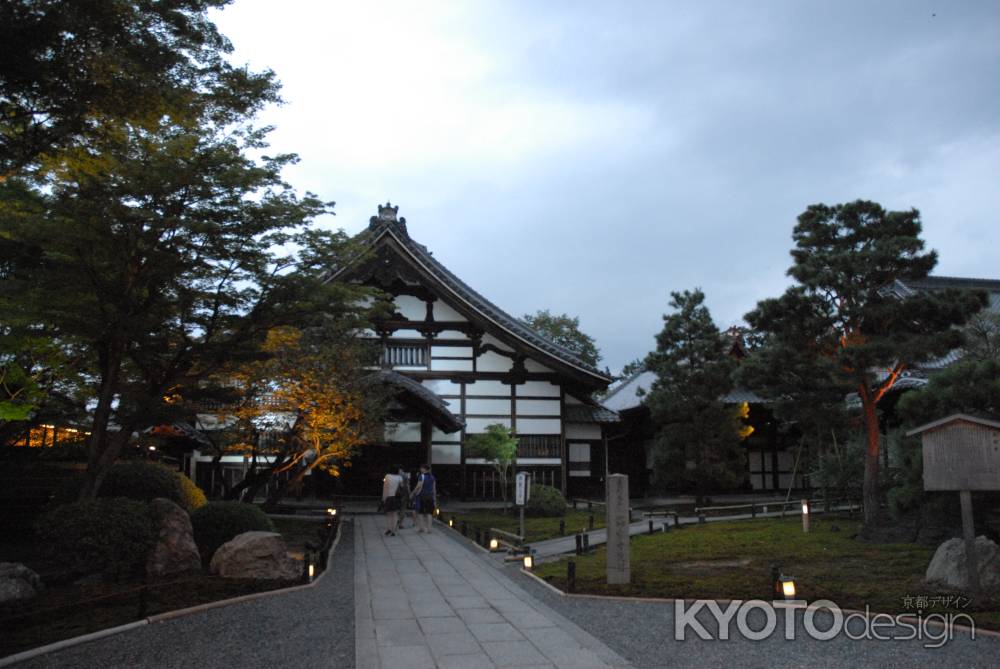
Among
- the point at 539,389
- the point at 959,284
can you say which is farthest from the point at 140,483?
the point at 959,284

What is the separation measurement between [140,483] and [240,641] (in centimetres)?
718

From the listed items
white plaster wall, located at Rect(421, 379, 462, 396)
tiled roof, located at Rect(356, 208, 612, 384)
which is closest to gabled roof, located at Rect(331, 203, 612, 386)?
tiled roof, located at Rect(356, 208, 612, 384)

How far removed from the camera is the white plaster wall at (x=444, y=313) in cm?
2527

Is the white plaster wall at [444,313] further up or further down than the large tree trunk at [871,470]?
further up

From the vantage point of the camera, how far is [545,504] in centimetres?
1992

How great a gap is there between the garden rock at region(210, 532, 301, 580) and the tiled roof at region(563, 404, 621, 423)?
15.6m

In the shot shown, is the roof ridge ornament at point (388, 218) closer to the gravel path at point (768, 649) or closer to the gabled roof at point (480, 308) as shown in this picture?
the gabled roof at point (480, 308)

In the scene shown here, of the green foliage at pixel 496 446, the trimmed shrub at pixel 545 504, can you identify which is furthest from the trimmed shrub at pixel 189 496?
the trimmed shrub at pixel 545 504

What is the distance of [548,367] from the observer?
2522 cm

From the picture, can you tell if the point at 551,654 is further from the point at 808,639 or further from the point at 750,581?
the point at 750,581

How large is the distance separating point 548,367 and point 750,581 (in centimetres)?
1573

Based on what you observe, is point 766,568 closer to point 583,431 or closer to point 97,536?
point 97,536

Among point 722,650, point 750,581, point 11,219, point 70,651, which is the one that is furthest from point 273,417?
point 722,650

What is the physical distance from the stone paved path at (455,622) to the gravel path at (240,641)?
0.30 metres
